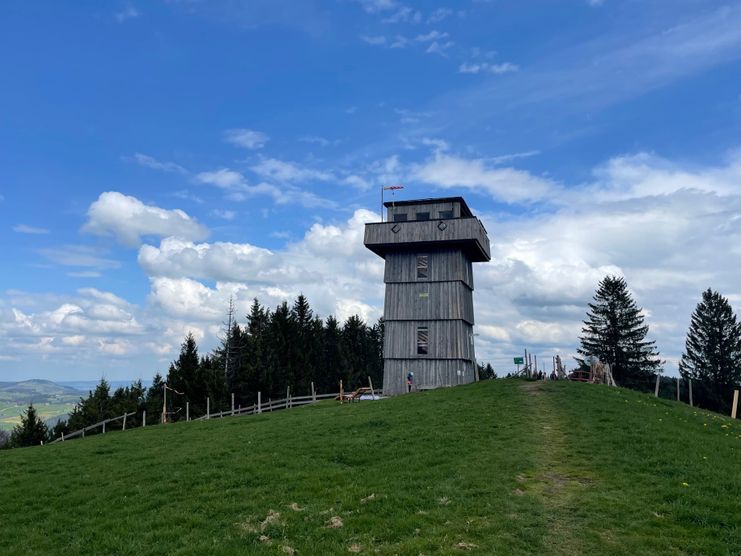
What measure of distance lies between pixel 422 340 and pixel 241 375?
2961cm

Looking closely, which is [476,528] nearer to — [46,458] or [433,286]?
[46,458]

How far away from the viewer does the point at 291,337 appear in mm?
73312

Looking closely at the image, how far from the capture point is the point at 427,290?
4625cm

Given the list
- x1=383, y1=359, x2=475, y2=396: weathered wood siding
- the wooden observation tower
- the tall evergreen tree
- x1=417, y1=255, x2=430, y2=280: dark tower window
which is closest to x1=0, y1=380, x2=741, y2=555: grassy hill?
x1=383, y1=359, x2=475, y2=396: weathered wood siding

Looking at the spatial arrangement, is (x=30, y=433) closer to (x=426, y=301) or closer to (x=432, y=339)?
(x=432, y=339)

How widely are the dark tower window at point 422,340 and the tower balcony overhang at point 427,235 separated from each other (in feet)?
23.6

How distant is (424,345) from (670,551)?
1404 inches

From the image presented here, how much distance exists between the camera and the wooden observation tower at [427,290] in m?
44.8

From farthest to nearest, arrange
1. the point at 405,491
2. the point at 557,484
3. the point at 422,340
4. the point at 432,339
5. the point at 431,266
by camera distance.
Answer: the point at 431,266 → the point at 422,340 → the point at 432,339 → the point at 557,484 → the point at 405,491

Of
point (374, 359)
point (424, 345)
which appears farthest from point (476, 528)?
point (374, 359)

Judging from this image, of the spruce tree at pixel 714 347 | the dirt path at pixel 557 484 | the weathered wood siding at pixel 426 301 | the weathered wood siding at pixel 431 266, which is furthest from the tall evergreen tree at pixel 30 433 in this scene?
the spruce tree at pixel 714 347

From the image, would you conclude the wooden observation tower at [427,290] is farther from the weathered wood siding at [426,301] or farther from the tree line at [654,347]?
the tree line at [654,347]

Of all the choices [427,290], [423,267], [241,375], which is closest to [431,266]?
[423,267]

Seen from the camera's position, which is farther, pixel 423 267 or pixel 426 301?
pixel 423 267
